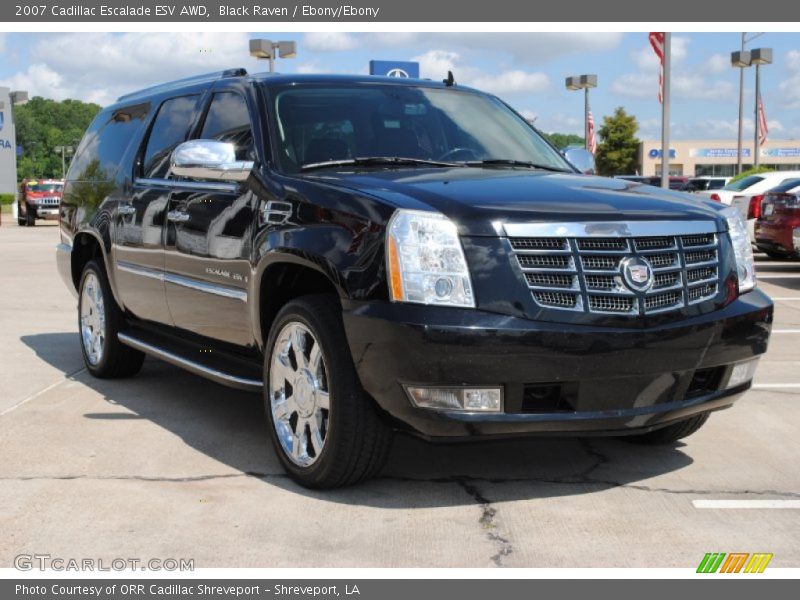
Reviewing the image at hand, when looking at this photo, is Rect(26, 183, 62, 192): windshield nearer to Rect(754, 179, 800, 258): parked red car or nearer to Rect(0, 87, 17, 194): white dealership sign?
Rect(0, 87, 17, 194): white dealership sign

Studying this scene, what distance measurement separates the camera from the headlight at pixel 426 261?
4188mm

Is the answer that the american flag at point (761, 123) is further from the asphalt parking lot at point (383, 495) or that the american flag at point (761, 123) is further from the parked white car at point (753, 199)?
the asphalt parking lot at point (383, 495)

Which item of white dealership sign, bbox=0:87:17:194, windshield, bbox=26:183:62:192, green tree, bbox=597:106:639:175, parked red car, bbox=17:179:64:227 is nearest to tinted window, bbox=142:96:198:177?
parked red car, bbox=17:179:64:227

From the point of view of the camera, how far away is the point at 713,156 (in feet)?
331

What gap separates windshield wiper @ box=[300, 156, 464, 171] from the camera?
207 inches

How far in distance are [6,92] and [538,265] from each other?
42.3 metres

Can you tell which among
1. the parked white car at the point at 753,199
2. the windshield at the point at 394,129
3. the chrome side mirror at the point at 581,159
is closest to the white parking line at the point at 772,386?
the chrome side mirror at the point at 581,159

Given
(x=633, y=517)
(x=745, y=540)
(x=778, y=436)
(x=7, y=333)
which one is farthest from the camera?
(x=7, y=333)

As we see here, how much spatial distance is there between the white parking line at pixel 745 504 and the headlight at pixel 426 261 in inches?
54.1

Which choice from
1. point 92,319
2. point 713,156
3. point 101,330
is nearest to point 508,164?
point 101,330

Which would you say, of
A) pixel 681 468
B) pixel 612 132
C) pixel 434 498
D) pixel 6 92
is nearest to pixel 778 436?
pixel 681 468

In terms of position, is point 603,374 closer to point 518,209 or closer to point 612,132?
point 518,209

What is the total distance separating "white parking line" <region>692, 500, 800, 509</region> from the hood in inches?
47.3
